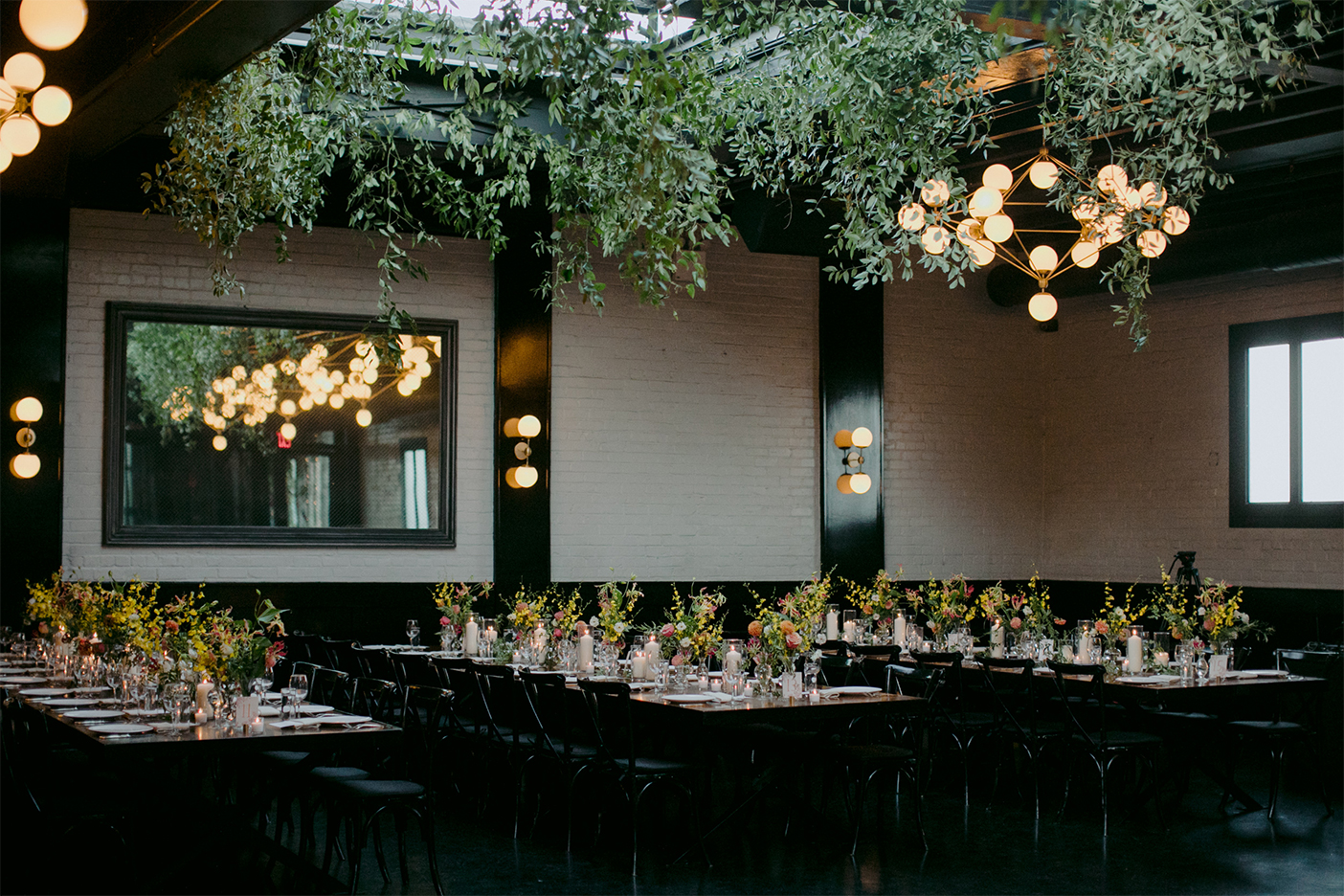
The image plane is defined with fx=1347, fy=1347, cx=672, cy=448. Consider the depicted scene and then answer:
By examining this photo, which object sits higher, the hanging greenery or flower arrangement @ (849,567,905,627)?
the hanging greenery

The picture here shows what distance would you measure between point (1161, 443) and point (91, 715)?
362 inches

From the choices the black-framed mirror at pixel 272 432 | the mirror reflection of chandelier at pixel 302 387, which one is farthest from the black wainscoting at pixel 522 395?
the mirror reflection of chandelier at pixel 302 387

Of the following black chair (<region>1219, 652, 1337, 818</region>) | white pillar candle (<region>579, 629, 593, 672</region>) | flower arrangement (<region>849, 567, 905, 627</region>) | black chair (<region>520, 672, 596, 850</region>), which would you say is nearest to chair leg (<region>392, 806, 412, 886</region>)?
black chair (<region>520, 672, 596, 850</region>)

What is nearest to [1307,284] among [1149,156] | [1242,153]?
[1242,153]

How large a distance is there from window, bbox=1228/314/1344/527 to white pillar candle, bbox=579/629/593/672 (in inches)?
238

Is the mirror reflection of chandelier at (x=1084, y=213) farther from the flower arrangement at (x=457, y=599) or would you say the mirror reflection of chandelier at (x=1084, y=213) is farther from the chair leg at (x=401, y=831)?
the flower arrangement at (x=457, y=599)

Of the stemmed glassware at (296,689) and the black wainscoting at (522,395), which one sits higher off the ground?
the black wainscoting at (522,395)

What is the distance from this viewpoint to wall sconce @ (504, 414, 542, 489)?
34.7 ft

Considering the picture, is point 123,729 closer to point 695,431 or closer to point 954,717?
point 954,717

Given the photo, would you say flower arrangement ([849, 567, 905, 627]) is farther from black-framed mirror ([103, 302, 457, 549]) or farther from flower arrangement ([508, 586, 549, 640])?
black-framed mirror ([103, 302, 457, 549])

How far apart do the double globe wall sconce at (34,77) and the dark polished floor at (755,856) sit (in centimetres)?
257

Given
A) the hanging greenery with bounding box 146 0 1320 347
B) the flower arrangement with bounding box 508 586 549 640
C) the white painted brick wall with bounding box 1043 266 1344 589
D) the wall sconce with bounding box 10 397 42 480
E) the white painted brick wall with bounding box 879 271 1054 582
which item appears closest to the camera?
the hanging greenery with bounding box 146 0 1320 347

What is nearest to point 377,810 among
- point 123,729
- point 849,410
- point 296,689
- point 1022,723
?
point 296,689

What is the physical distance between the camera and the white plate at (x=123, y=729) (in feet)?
17.2
